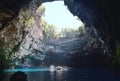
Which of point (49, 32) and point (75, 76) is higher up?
point (49, 32)

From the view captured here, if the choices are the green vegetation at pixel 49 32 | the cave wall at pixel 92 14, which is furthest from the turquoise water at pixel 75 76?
the green vegetation at pixel 49 32

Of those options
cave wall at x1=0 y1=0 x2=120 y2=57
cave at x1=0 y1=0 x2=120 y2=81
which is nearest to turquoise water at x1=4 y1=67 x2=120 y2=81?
cave at x1=0 y1=0 x2=120 y2=81

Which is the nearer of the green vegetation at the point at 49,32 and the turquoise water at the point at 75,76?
the turquoise water at the point at 75,76

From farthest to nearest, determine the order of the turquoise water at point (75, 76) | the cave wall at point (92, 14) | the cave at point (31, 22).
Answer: the cave at point (31, 22), the cave wall at point (92, 14), the turquoise water at point (75, 76)

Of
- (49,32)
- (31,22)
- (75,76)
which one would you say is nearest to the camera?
(75,76)

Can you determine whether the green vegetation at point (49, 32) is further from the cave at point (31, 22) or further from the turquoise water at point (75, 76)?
the turquoise water at point (75, 76)

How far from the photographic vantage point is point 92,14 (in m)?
47.1

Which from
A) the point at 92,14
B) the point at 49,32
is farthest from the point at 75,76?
the point at 49,32

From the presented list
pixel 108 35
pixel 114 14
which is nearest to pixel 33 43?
pixel 108 35

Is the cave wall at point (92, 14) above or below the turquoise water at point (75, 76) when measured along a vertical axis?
above

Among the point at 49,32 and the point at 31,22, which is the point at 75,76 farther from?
the point at 49,32

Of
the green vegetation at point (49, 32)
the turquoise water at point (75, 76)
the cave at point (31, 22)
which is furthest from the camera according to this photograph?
the green vegetation at point (49, 32)

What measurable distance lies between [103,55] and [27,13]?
984 inches

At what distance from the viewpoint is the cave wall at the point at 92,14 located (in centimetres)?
3788
